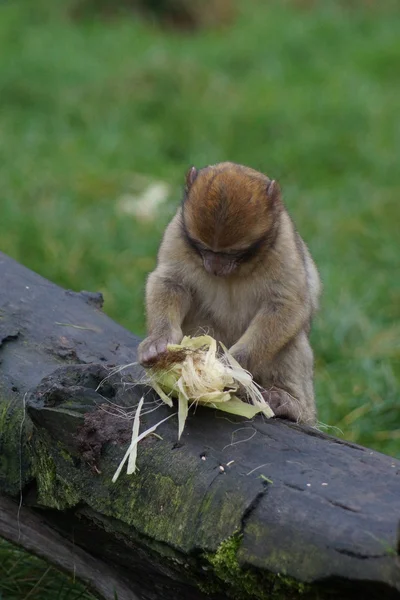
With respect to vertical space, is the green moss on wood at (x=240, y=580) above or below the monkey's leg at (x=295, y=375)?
below

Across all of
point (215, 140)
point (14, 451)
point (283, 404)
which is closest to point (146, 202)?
point (215, 140)

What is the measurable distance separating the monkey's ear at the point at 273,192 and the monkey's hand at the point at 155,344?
0.76 metres

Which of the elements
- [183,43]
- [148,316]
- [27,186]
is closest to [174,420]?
[148,316]

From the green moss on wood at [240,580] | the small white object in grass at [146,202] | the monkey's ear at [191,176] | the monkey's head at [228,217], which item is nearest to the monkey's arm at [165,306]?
the monkey's head at [228,217]

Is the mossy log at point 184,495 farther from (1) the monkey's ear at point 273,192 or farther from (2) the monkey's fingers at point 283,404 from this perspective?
(1) the monkey's ear at point 273,192

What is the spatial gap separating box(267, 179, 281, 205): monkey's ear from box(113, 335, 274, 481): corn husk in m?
0.93

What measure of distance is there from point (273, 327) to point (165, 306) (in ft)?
1.73

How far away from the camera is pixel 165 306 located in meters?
4.86

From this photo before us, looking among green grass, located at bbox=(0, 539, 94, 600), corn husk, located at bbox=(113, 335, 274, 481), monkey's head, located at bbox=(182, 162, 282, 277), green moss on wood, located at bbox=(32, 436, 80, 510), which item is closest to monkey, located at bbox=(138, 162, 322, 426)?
monkey's head, located at bbox=(182, 162, 282, 277)

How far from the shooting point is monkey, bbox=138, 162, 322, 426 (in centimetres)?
457

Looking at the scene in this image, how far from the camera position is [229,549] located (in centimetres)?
333

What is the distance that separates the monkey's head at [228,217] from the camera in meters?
4.54

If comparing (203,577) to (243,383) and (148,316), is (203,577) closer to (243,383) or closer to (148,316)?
(243,383)

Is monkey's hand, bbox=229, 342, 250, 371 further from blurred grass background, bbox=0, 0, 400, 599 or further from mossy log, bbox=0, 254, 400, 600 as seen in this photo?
blurred grass background, bbox=0, 0, 400, 599
